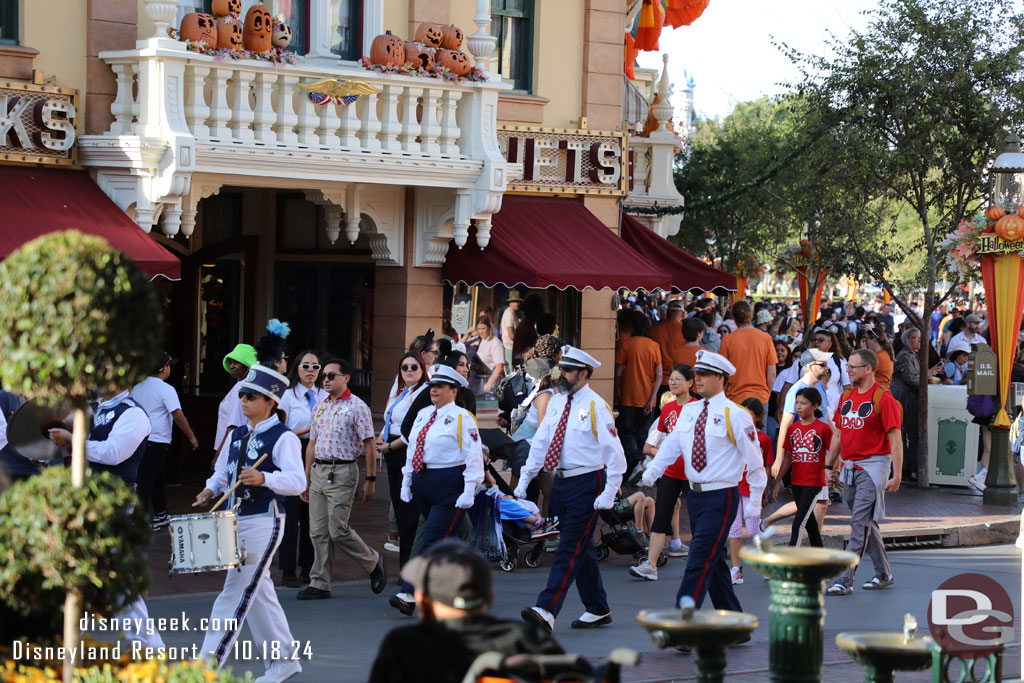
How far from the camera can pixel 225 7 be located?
1400 cm

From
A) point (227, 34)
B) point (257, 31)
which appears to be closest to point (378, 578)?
point (227, 34)

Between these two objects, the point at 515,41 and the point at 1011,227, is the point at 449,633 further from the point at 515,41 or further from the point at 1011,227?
the point at 515,41

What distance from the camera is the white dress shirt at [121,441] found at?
986 centimetres

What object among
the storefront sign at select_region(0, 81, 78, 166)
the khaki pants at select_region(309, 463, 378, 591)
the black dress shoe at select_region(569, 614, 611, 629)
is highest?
the storefront sign at select_region(0, 81, 78, 166)

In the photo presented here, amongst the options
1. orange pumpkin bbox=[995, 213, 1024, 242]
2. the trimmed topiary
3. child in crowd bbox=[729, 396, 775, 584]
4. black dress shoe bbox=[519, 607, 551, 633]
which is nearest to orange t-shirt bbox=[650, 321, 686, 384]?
orange pumpkin bbox=[995, 213, 1024, 242]

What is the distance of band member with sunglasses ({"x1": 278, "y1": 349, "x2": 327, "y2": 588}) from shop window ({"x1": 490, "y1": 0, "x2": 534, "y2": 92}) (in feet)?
20.9

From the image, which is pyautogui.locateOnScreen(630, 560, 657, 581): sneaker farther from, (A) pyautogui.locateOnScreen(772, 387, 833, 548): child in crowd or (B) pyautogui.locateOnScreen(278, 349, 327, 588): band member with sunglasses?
(B) pyautogui.locateOnScreen(278, 349, 327, 588): band member with sunglasses

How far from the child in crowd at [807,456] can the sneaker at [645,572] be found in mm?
1152

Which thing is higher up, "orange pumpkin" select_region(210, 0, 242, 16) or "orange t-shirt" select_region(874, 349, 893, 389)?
"orange pumpkin" select_region(210, 0, 242, 16)

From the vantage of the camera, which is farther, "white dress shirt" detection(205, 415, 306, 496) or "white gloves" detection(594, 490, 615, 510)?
"white gloves" detection(594, 490, 615, 510)

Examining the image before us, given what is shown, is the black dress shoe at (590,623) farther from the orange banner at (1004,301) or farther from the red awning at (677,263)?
the orange banner at (1004,301)

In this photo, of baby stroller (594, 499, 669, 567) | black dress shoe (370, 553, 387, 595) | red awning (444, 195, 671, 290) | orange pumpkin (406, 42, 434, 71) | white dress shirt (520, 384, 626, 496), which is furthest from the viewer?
red awning (444, 195, 671, 290)

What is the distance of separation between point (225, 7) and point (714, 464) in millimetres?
6957

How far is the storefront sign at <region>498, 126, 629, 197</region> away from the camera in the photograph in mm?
17062
